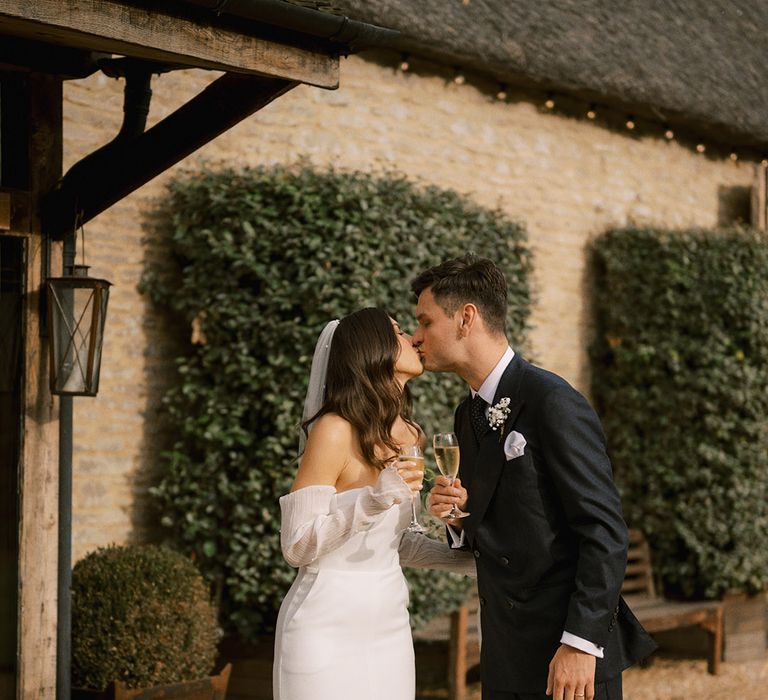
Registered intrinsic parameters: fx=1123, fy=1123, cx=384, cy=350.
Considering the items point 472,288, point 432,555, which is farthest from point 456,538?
point 472,288

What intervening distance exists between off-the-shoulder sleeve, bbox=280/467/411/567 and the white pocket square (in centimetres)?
34

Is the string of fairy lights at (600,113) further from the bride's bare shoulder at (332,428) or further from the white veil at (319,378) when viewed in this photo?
the bride's bare shoulder at (332,428)

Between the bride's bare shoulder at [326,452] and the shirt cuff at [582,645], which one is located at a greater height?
the bride's bare shoulder at [326,452]

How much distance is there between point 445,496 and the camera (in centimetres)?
318

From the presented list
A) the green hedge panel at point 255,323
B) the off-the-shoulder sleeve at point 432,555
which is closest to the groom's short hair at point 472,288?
the off-the-shoulder sleeve at point 432,555

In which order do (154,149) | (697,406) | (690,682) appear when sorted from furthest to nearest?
1. (697,406)
2. (690,682)
3. (154,149)

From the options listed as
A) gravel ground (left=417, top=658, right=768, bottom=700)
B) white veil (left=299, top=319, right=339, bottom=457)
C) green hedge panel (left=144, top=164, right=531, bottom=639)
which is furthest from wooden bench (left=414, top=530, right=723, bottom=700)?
white veil (left=299, top=319, right=339, bottom=457)

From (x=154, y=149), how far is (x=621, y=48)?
6057mm

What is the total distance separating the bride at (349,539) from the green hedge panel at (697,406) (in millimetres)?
5562

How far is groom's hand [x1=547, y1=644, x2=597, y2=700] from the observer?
3031 mm

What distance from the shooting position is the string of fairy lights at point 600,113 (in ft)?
28.4

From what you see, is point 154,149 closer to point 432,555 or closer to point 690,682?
point 432,555

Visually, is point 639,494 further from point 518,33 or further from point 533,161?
point 518,33

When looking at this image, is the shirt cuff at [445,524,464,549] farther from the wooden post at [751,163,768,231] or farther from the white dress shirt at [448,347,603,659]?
the wooden post at [751,163,768,231]
